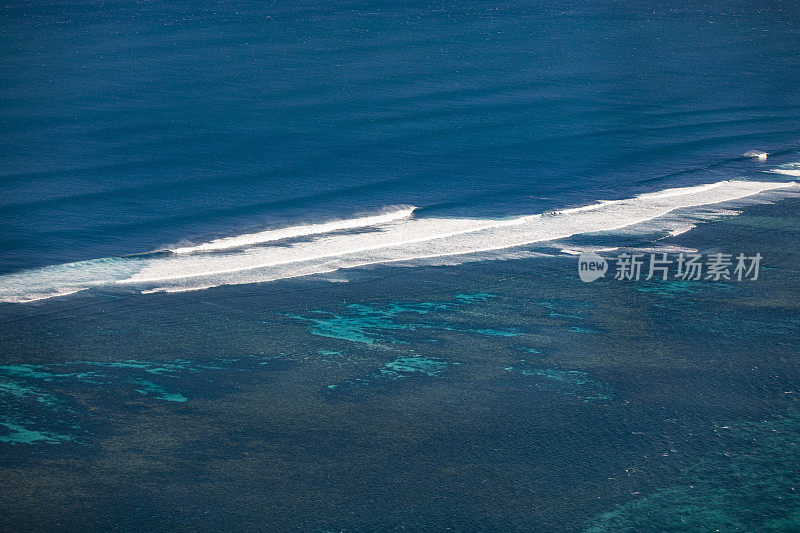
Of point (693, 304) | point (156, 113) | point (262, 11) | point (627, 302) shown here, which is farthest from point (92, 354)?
point (262, 11)

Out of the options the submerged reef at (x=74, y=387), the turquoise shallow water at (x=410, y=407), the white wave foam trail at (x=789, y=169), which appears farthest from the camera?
the white wave foam trail at (x=789, y=169)

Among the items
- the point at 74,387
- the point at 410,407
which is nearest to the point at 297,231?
the point at 74,387

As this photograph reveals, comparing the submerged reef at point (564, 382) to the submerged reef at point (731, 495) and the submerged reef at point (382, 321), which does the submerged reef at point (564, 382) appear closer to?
the submerged reef at point (382, 321)

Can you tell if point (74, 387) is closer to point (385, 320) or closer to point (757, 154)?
point (385, 320)

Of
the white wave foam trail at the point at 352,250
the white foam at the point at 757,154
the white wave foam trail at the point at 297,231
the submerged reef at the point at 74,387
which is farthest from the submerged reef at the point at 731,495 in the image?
the white foam at the point at 757,154

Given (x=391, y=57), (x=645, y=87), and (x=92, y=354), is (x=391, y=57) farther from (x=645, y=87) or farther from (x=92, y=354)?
(x=92, y=354)

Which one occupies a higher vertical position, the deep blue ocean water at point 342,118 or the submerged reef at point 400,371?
the deep blue ocean water at point 342,118
